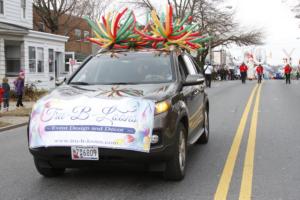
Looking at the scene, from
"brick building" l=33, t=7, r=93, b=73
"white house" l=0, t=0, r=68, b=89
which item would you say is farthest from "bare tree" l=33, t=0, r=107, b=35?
"white house" l=0, t=0, r=68, b=89

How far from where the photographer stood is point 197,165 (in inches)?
270

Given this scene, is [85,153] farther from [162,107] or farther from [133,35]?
[133,35]

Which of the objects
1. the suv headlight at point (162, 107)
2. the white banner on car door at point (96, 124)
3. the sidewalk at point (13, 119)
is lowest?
the sidewalk at point (13, 119)

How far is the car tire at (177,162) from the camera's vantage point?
561cm

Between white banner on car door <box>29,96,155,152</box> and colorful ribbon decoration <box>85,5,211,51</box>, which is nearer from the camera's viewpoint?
white banner on car door <box>29,96,155,152</box>

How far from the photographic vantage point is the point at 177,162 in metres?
5.68

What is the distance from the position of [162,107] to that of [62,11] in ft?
148

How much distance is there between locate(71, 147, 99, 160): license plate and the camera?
5152mm

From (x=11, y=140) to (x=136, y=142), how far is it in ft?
19.2

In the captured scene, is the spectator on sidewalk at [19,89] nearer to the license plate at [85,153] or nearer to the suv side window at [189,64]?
the suv side window at [189,64]

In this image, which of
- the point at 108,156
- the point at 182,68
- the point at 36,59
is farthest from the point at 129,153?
the point at 36,59

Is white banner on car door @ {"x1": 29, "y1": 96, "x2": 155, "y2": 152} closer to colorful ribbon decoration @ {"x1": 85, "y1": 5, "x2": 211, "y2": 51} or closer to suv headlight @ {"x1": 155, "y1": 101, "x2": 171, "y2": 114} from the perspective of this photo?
suv headlight @ {"x1": 155, "y1": 101, "x2": 171, "y2": 114}

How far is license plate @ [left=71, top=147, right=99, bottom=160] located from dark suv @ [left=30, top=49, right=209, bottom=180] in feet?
0.17

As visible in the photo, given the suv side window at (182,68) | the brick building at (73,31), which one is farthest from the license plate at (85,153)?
the brick building at (73,31)
